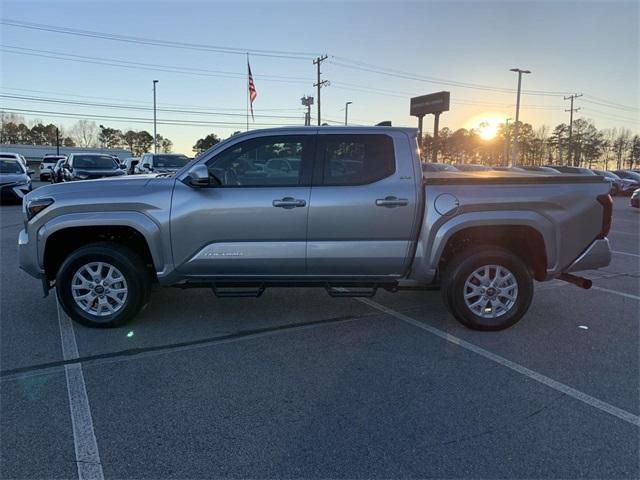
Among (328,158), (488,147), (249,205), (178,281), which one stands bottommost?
(178,281)

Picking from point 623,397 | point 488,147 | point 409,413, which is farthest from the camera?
point 488,147

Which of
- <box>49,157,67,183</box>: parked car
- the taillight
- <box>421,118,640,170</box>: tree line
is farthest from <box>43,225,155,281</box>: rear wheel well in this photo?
<box>421,118,640,170</box>: tree line

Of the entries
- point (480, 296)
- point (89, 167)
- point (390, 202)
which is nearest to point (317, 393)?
point (390, 202)

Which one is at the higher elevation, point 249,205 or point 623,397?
point 249,205

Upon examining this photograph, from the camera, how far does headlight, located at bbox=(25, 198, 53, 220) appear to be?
181 inches

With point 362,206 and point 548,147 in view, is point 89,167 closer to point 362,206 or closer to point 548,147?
point 362,206

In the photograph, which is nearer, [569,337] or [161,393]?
[161,393]

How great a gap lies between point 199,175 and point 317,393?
7.00 ft

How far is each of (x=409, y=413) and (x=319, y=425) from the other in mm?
618

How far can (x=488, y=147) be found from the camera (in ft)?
327

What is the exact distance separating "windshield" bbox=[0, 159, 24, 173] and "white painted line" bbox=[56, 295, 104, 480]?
1542cm

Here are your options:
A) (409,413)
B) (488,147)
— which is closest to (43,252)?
(409,413)

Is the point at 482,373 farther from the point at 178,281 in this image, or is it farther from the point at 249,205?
the point at 178,281

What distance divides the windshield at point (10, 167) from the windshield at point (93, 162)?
1.98 meters
